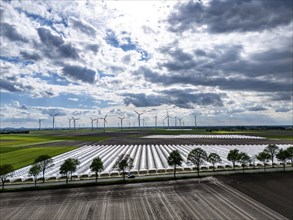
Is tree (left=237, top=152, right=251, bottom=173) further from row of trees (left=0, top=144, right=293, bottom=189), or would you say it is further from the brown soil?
the brown soil

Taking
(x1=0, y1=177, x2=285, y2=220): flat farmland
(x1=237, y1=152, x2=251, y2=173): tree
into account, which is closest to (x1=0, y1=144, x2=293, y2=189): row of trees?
(x1=237, y1=152, x2=251, y2=173): tree

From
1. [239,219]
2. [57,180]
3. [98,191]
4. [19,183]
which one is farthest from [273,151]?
[19,183]

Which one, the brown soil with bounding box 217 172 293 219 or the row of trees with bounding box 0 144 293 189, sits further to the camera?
the row of trees with bounding box 0 144 293 189

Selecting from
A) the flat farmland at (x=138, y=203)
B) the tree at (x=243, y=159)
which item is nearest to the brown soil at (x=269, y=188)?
the flat farmland at (x=138, y=203)

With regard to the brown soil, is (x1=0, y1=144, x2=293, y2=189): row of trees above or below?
above

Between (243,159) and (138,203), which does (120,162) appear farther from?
(243,159)

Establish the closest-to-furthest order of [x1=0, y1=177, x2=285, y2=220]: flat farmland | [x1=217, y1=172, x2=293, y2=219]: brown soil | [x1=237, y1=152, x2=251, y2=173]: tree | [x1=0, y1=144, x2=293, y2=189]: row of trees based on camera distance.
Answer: [x1=0, y1=177, x2=285, y2=220]: flat farmland < [x1=217, y1=172, x2=293, y2=219]: brown soil < [x1=0, y1=144, x2=293, y2=189]: row of trees < [x1=237, y1=152, x2=251, y2=173]: tree

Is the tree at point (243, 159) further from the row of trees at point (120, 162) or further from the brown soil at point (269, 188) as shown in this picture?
the brown soil at point (269, 188)

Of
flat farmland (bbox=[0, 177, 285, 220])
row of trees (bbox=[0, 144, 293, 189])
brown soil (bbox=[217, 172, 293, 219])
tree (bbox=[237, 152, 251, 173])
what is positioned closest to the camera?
flat farmland (bbox=[0, 177, 285, 220])
